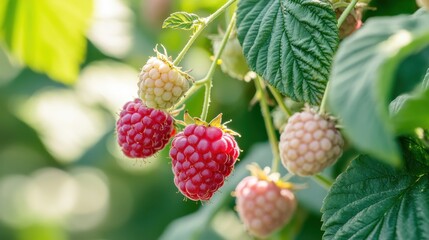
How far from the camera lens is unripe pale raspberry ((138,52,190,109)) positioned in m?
1.28

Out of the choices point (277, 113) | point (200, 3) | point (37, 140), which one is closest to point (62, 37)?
point (200, 3)

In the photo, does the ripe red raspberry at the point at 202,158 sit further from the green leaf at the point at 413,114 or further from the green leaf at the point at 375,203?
the green leaf at the point at 413,114

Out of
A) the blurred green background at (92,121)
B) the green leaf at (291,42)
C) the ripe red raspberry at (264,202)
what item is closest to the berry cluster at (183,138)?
the green leaf at (291,42)

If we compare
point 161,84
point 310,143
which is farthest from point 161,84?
point 310,143

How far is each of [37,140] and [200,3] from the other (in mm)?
1939

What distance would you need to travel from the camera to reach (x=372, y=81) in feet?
2.46

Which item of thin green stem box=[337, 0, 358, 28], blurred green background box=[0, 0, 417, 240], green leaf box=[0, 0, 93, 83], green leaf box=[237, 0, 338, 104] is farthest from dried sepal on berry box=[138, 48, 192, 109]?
green leaf box=[0, 0, 93, 83]

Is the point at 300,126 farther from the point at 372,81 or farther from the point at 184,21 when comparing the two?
the point at 372,81

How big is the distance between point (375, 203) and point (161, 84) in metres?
0.33

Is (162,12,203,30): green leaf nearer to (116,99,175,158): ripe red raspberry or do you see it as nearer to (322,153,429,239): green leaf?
(116,99,175,158): ripe red raspberry

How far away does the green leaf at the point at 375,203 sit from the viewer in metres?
1.17

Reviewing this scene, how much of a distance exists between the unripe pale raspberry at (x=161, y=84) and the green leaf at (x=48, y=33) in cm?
101

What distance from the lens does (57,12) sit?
93.0 inches

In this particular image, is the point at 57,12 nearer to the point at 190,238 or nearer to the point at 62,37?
the point at 62,37
